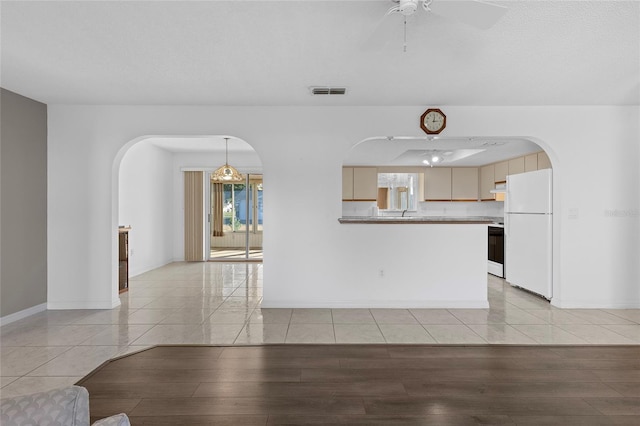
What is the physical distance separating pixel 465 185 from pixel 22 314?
7.85 meters

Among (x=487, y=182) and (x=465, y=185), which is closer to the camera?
(x=487, y=182)

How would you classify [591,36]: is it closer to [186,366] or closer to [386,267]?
[386,267]

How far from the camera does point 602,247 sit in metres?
4.26

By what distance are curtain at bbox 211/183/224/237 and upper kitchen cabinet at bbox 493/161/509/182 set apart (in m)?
6.46

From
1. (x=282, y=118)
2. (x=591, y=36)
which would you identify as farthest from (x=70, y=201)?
(x=591, y=36)

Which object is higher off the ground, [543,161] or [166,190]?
[543,161]

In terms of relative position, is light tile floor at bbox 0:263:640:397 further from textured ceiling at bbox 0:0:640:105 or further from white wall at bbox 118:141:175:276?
textured ceiling at bbox 0:0:640:105

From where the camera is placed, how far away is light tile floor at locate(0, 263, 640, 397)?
282cm

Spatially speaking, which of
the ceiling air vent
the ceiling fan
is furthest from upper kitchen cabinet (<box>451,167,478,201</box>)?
the ceiling fan

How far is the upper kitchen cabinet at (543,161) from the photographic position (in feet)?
18.0

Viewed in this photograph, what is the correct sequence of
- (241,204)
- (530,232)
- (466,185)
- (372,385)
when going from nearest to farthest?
(372,385), (530,232), (466,185), (241,204)

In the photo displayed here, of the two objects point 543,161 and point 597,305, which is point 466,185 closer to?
point 543,161

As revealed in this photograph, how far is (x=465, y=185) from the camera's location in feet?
25.4

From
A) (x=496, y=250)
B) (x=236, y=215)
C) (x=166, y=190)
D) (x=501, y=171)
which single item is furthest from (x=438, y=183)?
(x=166, y=190)
